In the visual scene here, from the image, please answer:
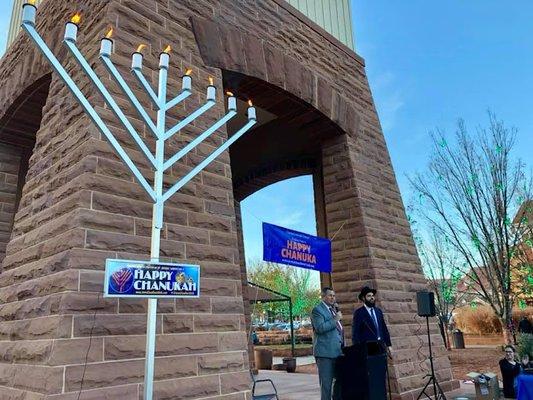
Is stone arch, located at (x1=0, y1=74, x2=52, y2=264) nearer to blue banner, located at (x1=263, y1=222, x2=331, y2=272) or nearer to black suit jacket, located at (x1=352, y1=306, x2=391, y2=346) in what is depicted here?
blue banner, located at (x1=263, y1=222, x2=331, y2=272)

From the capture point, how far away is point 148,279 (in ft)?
9.78

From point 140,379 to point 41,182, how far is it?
2.26 meters

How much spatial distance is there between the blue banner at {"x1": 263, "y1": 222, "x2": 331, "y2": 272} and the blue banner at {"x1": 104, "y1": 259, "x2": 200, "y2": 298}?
9.06 ft

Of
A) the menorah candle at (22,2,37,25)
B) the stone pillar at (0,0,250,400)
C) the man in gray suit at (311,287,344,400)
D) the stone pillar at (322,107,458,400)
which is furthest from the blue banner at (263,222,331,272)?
the menorah candle at (22,2,37,25)

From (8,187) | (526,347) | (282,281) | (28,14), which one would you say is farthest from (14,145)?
(282,281)

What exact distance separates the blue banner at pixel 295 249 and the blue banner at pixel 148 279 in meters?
2.76

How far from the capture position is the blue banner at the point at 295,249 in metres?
6.02

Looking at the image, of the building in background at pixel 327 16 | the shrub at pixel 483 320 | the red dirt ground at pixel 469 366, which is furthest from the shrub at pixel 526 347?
the shrub at pixel 483 320

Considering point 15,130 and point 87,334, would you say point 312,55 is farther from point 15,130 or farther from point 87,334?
point 87,334

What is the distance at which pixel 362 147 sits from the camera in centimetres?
748

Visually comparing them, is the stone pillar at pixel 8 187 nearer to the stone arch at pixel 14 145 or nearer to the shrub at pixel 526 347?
the stone arch at pixel 14 145

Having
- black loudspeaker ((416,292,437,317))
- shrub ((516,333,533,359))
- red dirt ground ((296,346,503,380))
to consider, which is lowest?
red dirt ground ((296,346,503,380))

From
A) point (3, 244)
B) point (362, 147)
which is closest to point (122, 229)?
point (3, 244)

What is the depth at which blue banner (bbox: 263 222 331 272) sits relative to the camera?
6.02m
